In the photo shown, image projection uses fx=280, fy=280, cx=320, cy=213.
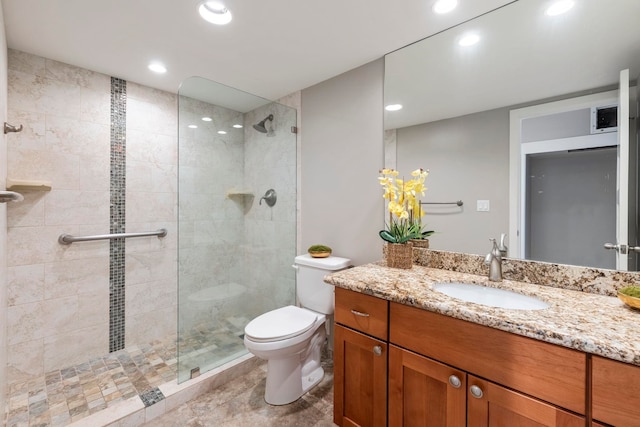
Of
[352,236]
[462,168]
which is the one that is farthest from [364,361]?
[462,168]

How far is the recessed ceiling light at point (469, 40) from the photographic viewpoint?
151 cm

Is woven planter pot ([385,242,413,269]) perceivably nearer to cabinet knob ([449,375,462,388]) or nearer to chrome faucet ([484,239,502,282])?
chrome faucet ([484,239,502,282])

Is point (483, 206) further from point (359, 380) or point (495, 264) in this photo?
point (359, 380)

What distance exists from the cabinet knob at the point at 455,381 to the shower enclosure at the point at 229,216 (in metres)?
1.61

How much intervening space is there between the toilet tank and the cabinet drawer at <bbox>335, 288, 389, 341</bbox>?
0.53 meters

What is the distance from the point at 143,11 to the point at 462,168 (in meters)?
1.90

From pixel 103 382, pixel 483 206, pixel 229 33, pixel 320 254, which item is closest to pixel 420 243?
pixel 483 206

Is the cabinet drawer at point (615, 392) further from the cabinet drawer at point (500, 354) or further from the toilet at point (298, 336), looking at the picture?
the toilet at point (298, 336)

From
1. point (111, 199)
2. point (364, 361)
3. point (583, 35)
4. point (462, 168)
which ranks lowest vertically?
point (364, 361)

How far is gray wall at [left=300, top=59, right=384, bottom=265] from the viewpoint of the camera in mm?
1947

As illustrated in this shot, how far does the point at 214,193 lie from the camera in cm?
216

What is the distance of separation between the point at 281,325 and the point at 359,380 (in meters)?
0.62

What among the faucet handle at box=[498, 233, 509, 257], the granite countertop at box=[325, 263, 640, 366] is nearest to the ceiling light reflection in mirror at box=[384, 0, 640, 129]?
the faucet handle at box=[498, 233, 509, 257]

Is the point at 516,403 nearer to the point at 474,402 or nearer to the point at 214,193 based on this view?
the point at 474,402
